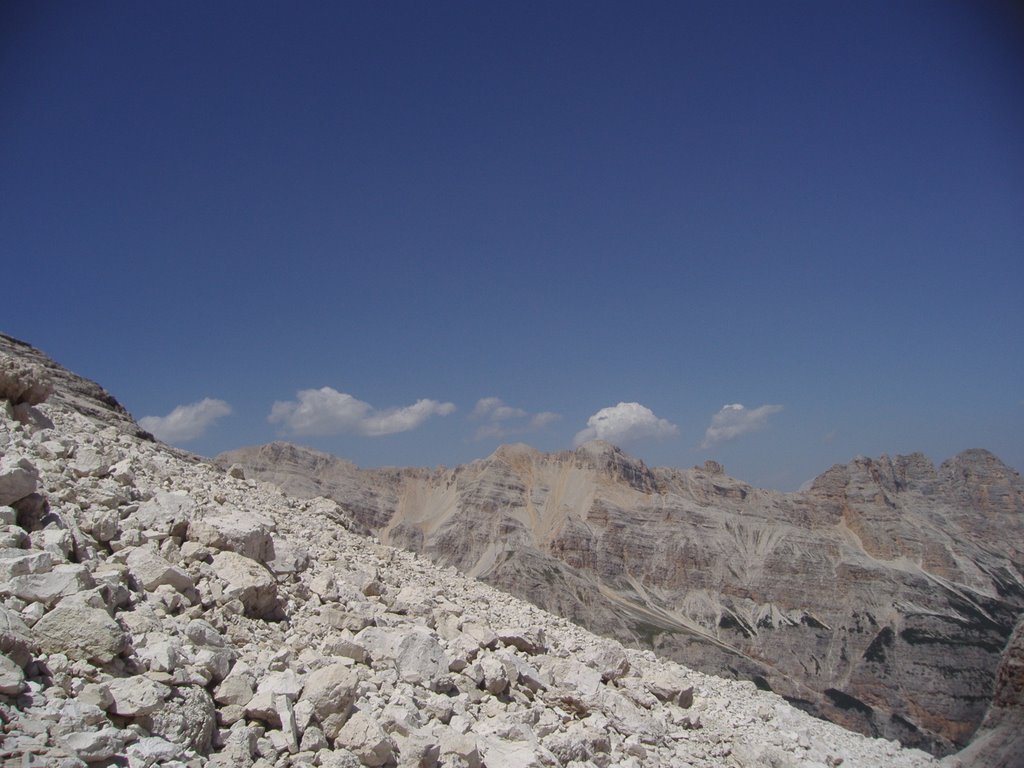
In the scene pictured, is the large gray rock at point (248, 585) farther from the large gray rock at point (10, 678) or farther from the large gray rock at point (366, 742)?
the large gray rock at point (10, 678)

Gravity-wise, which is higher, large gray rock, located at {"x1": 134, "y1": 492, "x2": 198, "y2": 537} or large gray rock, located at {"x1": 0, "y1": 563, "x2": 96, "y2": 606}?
large gray rock, located at {"x1": 134, "y1": 492, "x2": 198, "y2": 537}

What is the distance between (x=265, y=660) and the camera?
9570 millimetres

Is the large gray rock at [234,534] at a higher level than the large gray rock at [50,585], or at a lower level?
higher

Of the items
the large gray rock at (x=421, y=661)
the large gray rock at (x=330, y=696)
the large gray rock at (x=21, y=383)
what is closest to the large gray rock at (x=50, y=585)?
→ the large gray rock at (x=330, y=696)

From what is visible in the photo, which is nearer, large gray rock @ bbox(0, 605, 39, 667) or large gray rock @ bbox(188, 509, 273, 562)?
large gray rock @ bbox(0, 605, 39, 667)

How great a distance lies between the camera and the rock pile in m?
7.05

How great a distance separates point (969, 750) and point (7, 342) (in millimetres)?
37751

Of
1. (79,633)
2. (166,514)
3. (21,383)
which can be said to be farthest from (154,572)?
(21,383)

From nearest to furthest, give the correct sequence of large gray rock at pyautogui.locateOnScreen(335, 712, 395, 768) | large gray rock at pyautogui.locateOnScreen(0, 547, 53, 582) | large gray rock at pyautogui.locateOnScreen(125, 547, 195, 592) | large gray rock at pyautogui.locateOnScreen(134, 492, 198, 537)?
1. large gray rock at pyautogui.locateOnScreen(0, 547, 53, 582)
2. large gray rock at pyautogui.locateOnScreen(335, 712, 395, 768)
3. large gray rock at pyautogui.locateOnScreen(125, 547, 195, 592)
4. large gray rock at pyautogui.locateOnScreen(134, 492, 198, 537)

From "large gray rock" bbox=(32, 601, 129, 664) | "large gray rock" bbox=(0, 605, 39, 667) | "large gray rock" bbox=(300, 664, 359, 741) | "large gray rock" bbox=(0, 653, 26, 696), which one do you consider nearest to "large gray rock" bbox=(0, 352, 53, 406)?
"large gray rock" bbox=(32, 601, 129, 664)

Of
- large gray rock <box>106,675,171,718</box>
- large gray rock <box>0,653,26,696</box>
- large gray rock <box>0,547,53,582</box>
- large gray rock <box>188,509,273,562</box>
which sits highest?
large gray rock <box>188,509,273,562</box>

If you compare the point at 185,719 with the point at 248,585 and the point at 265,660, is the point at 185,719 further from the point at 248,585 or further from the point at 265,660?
the point at 248,585

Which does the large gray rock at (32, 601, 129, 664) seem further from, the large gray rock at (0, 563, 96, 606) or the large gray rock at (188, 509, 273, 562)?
the large gray rock at (188, 509, 273, 562)

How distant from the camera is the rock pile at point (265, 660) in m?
7.05
